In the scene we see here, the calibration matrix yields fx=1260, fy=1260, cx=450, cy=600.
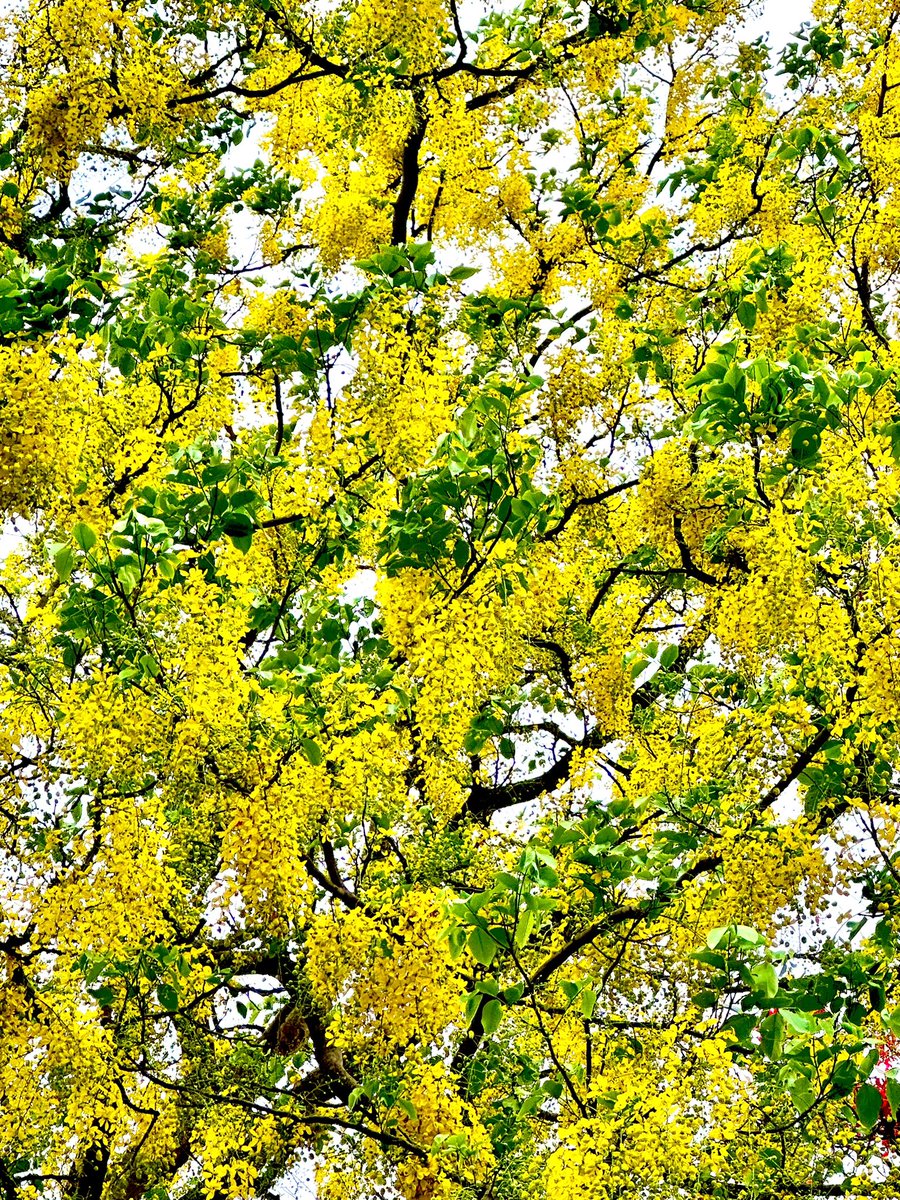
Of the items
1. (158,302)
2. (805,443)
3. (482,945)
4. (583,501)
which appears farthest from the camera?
(583,501)

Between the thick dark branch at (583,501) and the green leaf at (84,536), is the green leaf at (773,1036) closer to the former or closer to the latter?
the green leaf at (84,536)

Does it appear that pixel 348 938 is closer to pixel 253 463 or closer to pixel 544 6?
pixel 253 463

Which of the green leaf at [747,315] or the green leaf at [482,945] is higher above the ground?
the green leaf at [747,315]

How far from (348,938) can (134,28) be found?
4548mm

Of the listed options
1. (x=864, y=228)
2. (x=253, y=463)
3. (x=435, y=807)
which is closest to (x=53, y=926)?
(x=435, y=807)

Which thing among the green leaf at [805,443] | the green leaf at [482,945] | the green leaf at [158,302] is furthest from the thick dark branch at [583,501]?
the green leaf at [482,945]

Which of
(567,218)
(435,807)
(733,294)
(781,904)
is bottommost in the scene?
(781,904)

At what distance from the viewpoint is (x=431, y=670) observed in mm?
4113

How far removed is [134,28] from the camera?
6.14 meters

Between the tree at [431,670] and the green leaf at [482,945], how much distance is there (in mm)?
28

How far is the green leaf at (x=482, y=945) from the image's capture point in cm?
287

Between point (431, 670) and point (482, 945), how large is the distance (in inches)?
53.6

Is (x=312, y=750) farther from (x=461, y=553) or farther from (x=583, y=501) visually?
(x=583, y=501)

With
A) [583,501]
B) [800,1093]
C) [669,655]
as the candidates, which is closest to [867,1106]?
[800,1093]
